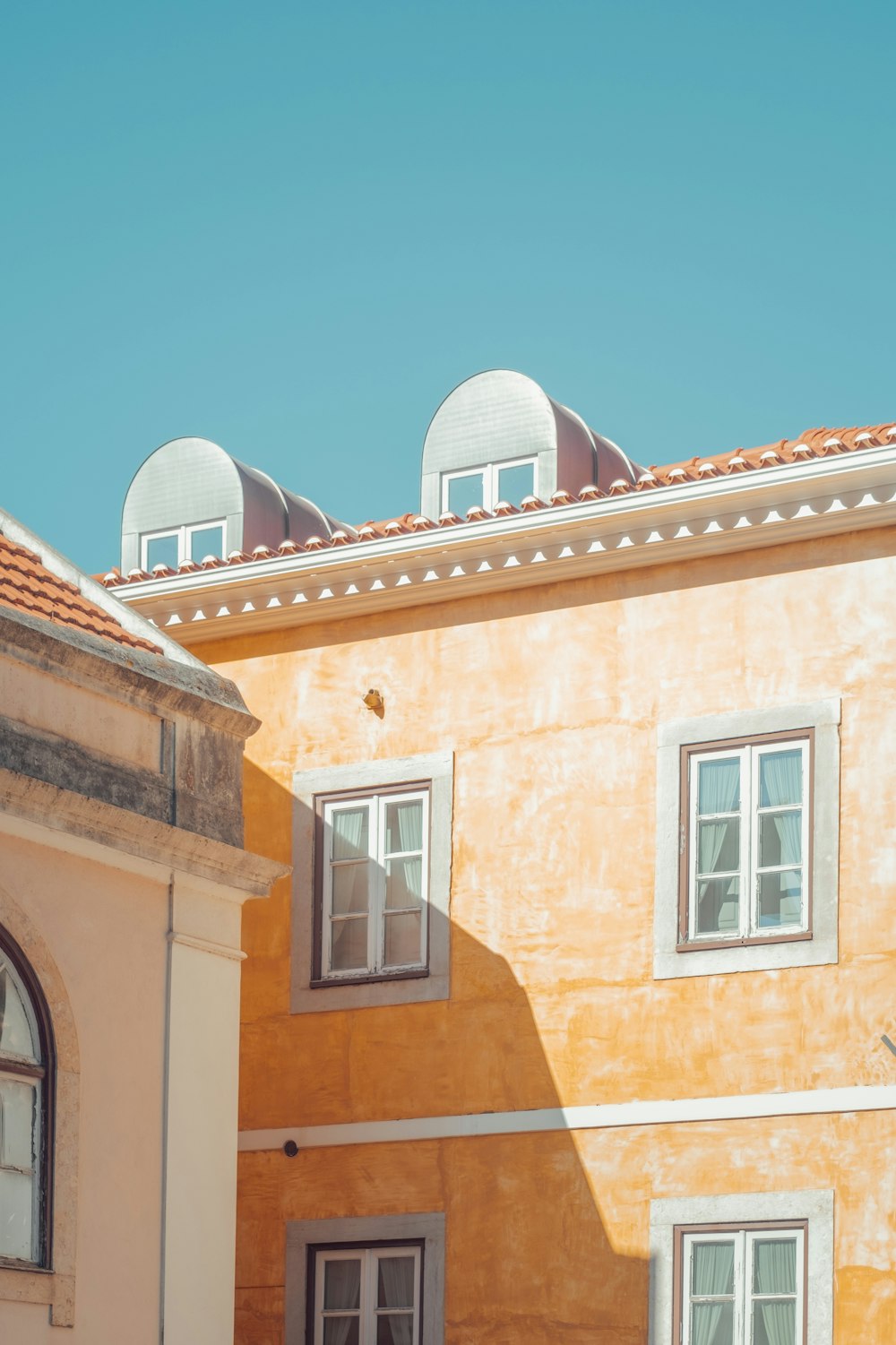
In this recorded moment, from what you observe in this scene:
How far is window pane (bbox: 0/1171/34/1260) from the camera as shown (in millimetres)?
11578

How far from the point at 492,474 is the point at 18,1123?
6763 millimetres

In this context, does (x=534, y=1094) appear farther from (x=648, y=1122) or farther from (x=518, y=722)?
(x=518, y=722)

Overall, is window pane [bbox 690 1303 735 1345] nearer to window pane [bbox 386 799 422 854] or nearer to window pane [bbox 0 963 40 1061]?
window pane [bbox 386 799 422 854]

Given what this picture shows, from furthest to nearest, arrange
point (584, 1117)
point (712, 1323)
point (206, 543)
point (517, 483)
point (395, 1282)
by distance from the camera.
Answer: point (206, 543) → point (517, 483) → point (395, 1282) → point (584, 1117) → point (712, 1323)

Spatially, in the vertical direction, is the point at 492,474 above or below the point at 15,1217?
above

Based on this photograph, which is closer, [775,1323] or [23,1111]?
[23,1111]

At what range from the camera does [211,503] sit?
18.4 m

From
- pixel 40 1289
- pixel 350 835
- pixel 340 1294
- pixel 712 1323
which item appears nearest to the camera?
pixel 40 1289

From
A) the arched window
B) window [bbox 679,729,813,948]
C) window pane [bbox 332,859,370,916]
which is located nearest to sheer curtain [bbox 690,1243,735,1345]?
window [bbox 679,729,813,948]

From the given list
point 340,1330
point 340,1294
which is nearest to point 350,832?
point 340,1294

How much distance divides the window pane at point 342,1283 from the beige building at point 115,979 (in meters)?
2.29

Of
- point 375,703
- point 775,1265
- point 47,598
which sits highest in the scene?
point 47,598

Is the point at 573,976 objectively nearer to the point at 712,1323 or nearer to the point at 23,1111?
the point at 712,1323

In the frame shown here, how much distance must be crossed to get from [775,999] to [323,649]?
14.0 feet
